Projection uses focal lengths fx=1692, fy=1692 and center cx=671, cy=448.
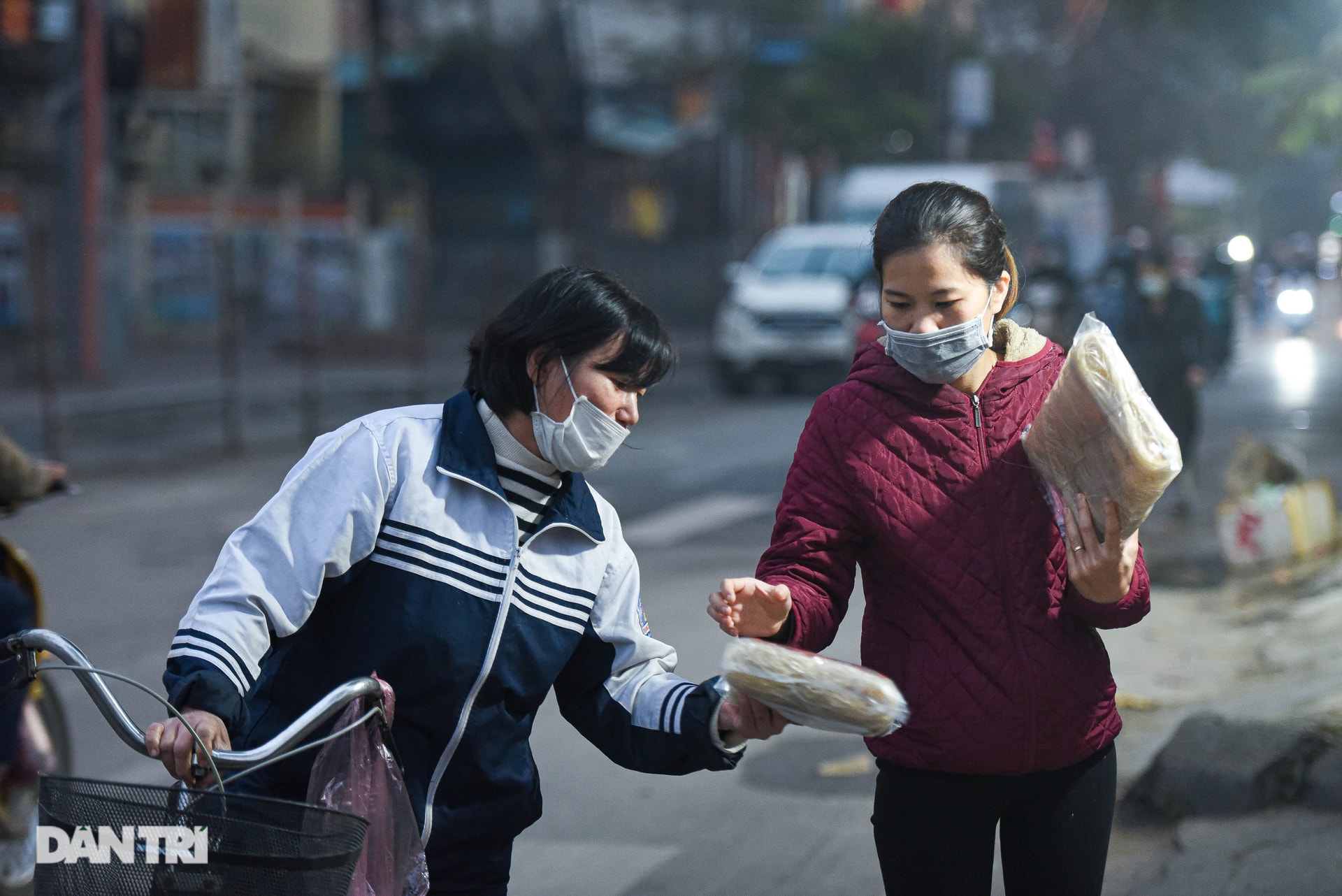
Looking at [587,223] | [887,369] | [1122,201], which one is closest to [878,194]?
[587,223]

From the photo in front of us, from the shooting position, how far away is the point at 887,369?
280 centimetres

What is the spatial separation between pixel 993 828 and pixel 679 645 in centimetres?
491

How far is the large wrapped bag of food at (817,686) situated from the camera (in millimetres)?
2400

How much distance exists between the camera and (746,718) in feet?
8.70

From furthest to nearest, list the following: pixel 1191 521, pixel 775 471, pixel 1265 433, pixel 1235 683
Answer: pixel 1265 433 < pixel 775 471 < pixel 1191 521 < pixel 1235 683

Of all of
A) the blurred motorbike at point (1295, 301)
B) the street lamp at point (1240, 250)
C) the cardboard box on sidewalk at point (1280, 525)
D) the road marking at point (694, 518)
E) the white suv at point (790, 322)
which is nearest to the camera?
the cardboard box on sidewalk at point (1280, 525)

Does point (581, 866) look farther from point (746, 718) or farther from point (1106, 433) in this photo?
point (1106, 433)

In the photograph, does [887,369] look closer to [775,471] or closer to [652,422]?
[775,471]

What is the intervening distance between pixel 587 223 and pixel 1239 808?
32405 mm

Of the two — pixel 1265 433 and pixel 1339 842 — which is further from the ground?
pixel 1339 842

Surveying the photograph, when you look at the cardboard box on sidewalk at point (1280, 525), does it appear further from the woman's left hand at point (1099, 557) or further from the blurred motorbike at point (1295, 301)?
the blurred motorbike at point (1295, 301)
